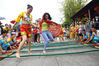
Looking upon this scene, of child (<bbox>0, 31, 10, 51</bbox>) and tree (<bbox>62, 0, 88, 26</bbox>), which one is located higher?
tree (<bbox>62, 0, 88, 26</bbox>)

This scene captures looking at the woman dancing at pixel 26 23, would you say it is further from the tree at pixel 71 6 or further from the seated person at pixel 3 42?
the tree at pixel 71 6

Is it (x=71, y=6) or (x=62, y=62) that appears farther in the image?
(x=71, y=6)

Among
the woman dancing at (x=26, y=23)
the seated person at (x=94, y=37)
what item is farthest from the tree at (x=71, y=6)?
the woman dancing at (x=26, y=23)

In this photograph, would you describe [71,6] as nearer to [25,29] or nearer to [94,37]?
[94,37]

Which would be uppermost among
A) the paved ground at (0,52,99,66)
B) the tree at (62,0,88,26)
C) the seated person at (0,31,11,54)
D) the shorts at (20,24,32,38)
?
the tree at (62,0,88,26)

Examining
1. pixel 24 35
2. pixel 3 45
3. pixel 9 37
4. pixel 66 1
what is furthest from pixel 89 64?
pixel 66 1

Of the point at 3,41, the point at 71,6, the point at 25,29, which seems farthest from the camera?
the point at 71,6

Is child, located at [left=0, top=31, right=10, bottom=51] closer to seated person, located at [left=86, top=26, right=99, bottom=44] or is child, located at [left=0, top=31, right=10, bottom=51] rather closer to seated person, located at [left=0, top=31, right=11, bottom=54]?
seated person, located at [left=0, top=31, right=11, bottom=54]

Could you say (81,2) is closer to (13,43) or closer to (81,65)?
(13,43)

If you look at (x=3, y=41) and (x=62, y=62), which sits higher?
(x=3, y=41)

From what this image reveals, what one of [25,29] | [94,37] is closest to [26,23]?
[25,29]

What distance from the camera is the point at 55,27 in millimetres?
6773

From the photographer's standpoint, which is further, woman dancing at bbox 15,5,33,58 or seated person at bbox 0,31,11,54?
seated person at bbox 0,31,11,54

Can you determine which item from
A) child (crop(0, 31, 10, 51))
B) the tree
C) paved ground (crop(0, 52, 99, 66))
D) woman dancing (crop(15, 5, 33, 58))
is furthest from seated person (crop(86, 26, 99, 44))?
the tree
